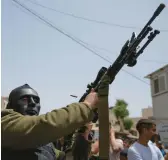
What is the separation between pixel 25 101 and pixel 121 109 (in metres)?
46.4

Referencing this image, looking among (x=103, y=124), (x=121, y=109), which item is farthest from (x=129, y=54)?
(x=121, y=109)

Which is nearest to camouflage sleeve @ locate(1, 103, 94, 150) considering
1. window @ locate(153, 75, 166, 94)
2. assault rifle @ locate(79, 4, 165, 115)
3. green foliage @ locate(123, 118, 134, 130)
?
assault rifle @ locate(79, 4, 165, 115)

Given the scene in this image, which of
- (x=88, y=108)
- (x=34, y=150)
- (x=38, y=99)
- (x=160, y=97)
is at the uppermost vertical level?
(x=160, y=97)

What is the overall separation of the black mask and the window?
848 inches

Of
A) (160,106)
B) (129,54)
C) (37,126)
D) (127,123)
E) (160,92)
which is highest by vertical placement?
(127,123)

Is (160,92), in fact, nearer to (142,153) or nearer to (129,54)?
(142,153)

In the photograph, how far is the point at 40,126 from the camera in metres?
1.61

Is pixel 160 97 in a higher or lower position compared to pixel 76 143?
higher

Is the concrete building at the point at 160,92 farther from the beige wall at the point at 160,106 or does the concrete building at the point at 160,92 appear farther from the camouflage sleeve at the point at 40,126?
the camouflage sleeve at the point at 40,126

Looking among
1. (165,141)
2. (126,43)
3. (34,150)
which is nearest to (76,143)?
(126,43)

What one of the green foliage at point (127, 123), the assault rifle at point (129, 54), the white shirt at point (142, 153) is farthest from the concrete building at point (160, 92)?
the green foliage at point (127, 123)

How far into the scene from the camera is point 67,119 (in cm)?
164

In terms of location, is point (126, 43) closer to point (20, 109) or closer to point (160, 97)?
point (20, 109)

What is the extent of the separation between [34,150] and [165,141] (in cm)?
851
